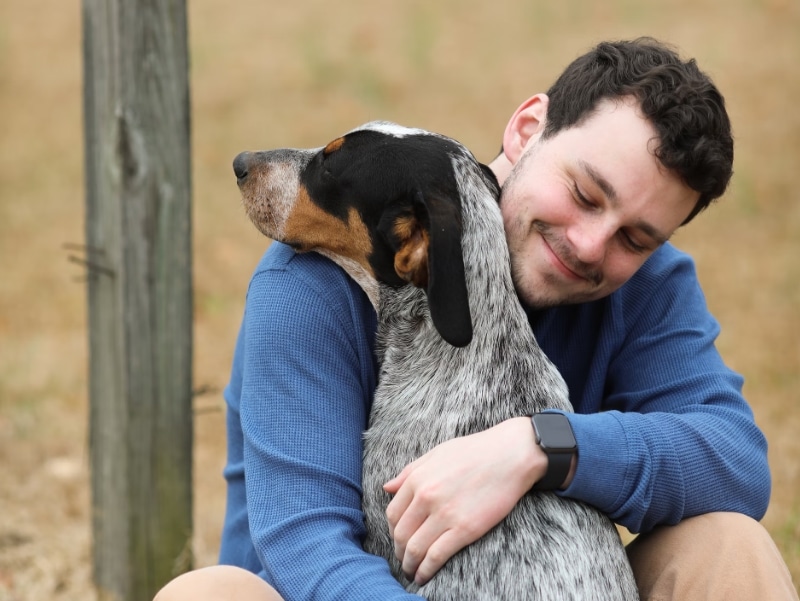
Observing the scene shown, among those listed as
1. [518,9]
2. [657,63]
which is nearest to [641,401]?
[657,63]

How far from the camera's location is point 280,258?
296 cm

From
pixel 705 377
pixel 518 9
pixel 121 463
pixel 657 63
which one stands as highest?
pixel 518 9

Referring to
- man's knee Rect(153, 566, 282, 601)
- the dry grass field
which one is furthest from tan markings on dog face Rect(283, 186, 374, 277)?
the dry grass field

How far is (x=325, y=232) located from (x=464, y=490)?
2.78 ft

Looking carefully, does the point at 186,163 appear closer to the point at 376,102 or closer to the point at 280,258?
the point at 280,258

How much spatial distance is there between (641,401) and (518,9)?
10.6m

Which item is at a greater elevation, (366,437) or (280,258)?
(280,258)

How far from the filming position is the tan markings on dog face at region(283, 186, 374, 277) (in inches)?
114

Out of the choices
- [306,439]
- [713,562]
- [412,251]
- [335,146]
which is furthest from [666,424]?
[335,146]

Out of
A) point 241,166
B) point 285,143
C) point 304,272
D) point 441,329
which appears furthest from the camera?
point 285,143

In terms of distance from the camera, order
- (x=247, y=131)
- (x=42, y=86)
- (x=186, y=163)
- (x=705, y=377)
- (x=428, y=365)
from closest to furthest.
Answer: (x=428, y=365) < (x=705, y=377) < (x=186, y=163) < (x=247, y=131) < (x=42, y=86)

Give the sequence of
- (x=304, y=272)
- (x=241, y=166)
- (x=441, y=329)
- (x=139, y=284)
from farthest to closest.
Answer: (x=139, y=284) < (x=241, y=166) < (x=304, y=272) < (x=441, y=329)

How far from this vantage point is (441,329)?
8.34 ft

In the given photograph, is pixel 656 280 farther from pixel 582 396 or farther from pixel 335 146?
pixel 335 146
